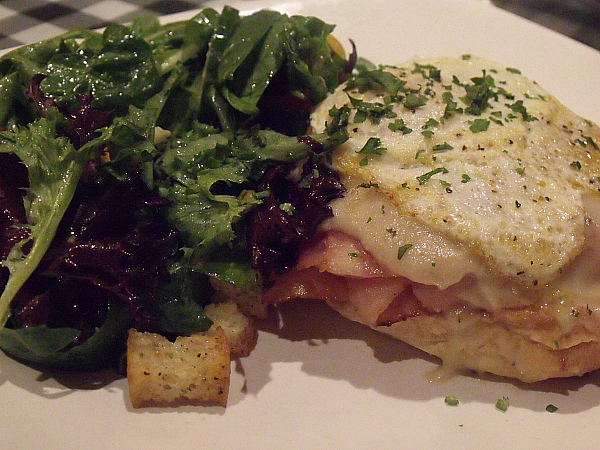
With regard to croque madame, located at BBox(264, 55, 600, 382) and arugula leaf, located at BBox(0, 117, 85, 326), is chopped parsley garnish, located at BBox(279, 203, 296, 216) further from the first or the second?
arugula leaf, located at BBox(0, 117, 85, 326)

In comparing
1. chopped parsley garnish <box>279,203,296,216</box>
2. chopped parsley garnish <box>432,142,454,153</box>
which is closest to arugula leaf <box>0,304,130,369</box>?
chopped parsley garnish <box>279,203,296,216</box>

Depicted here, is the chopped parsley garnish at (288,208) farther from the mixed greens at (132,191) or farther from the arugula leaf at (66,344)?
the arugula leaf at (66,344)

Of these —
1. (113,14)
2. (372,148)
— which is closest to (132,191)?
(372,148)

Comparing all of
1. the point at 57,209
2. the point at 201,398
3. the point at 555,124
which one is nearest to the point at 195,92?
the point at 57,209

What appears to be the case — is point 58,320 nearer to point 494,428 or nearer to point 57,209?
point 57,209

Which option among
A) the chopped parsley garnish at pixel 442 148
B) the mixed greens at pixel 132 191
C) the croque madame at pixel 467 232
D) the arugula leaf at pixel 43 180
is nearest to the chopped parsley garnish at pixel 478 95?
the croque madame at pixel 467 232

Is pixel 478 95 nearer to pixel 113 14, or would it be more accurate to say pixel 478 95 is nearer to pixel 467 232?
pixel 467 232
